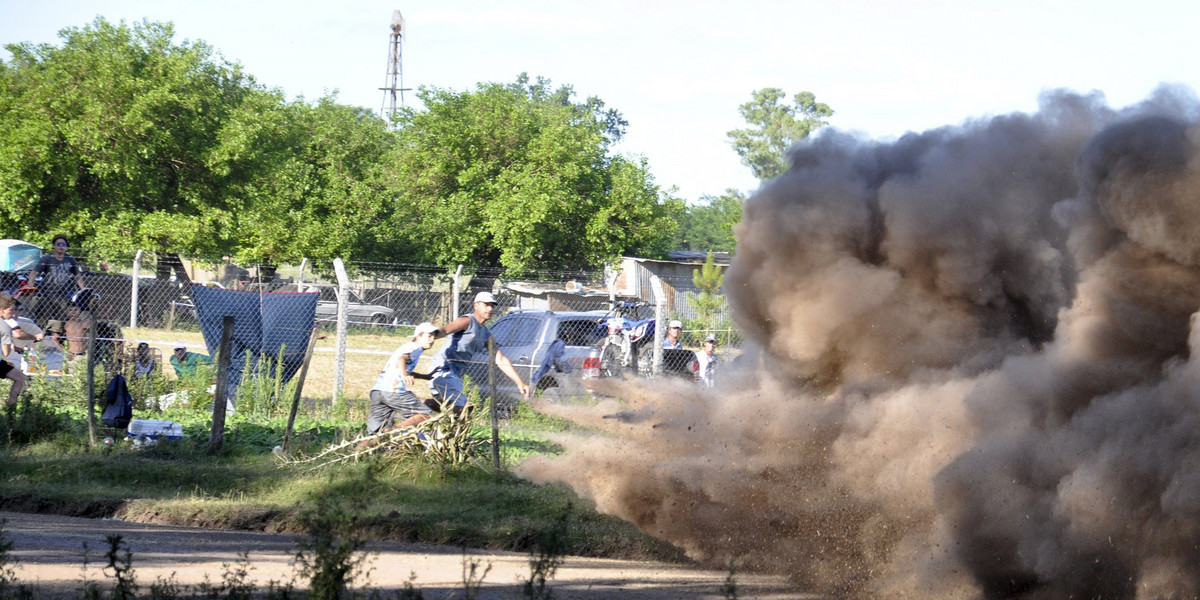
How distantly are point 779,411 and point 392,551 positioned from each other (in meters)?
2.97

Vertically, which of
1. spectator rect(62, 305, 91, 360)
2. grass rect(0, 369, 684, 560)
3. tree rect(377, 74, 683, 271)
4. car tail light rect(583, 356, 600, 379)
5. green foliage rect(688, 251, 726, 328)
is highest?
tree rect(377, 74, 683, 271)

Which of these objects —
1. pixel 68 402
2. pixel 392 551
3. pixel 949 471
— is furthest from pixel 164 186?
pixel 949 471

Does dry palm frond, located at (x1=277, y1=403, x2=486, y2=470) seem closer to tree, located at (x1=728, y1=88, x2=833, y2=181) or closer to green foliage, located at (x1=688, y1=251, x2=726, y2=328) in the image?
green foliage, located at (x1=688, y1=251, x2=726, y2=328)

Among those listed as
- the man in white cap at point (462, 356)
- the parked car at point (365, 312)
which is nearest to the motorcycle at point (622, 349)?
the man in white cap at point (462, 356)

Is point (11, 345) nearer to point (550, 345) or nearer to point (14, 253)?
point (14, 253)

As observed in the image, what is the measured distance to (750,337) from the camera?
9344mm

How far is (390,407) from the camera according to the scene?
1177 cm

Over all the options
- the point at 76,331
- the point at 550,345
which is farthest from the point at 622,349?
the point at 76,331

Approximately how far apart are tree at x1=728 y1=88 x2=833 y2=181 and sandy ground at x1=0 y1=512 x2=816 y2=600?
224 feet

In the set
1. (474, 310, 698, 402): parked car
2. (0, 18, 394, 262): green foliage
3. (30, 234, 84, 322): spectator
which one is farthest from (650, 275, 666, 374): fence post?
(0, 18, 394, 262): green foliage

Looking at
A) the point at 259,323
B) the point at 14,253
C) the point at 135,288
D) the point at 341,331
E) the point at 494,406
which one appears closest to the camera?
the point at 494,406

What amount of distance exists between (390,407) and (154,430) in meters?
2.56

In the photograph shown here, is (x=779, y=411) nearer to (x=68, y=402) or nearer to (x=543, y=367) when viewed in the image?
(x=543, y=367)

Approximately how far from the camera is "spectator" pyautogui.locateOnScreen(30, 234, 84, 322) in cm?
1623
